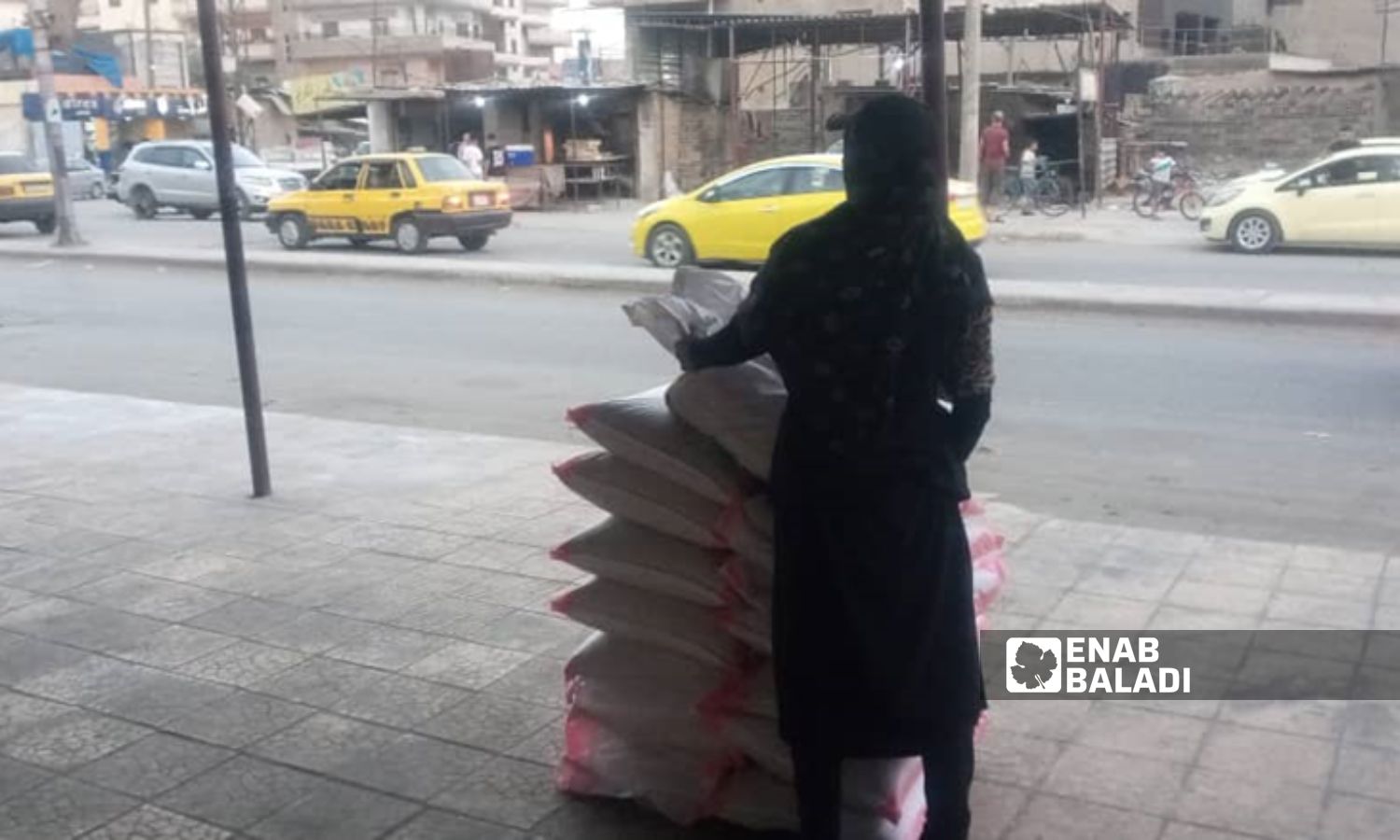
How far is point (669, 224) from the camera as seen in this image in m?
18.1

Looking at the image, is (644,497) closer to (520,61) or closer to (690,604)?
(690,604)

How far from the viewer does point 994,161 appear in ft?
84.7

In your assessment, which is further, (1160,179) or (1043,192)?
(1043,192)

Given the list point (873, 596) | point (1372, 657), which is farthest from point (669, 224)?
point (873, 596)

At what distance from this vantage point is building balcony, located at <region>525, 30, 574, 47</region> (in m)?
80.0

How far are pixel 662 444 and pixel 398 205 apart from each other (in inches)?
711

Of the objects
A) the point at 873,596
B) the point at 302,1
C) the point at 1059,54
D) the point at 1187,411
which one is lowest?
the point at 1187,411

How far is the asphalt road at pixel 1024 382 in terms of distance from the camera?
7156 mm

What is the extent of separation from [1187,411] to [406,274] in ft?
38.8

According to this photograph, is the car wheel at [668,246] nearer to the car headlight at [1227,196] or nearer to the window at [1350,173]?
the car headlight at [1227,196]

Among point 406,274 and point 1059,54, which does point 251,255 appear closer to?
point 406,274

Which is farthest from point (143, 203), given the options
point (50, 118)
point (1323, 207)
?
point (1323, 207)

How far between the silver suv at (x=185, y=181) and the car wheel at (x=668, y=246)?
43.1 feet

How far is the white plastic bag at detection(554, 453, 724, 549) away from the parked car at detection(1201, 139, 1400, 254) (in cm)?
1642
